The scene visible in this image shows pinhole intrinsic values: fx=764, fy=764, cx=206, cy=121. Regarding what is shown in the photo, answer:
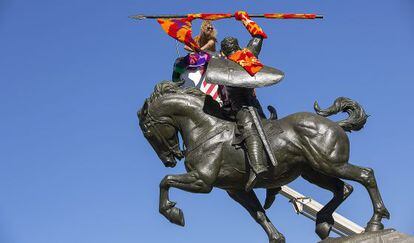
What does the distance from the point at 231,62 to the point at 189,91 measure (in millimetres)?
810

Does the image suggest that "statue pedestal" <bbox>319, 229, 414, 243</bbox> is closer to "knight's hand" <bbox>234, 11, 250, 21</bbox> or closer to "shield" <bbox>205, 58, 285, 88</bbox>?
"shield" <bbox>205, 58, 285, 88</bbox>

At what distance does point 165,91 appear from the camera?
39.7 ft

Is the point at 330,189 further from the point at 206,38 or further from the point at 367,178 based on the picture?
the point at 206,38


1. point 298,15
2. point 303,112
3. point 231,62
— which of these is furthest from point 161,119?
point 298,15

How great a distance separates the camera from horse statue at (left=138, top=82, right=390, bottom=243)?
11273mm

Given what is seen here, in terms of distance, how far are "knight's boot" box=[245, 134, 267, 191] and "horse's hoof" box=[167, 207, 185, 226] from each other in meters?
1.05

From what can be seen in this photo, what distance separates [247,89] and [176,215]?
2.29 meters

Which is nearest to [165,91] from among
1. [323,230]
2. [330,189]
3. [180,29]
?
[180,29]

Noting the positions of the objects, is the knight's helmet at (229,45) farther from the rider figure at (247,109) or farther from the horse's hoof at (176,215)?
the horse's hoof at (176,215)

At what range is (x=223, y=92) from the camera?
1227 centimetres

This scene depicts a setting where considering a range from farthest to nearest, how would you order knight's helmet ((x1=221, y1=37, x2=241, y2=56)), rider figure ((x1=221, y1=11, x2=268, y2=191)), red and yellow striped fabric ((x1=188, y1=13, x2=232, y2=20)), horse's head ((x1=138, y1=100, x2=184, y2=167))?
1. red and yellow striped fabric ((x1=188, y1=13, x2=232, y2=20))
2. knight's helmet ((x1=221, y1=37, x2=241, y2=56))
3. horse's head ((x1=138, y1=100, x2=184, y2=167))
4. rider figure ((x1=221, y1=11, x2=268, y2=191))

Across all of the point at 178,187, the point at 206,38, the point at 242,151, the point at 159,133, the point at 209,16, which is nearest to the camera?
the point at 178,187

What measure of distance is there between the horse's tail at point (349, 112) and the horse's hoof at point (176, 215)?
9.30 feet

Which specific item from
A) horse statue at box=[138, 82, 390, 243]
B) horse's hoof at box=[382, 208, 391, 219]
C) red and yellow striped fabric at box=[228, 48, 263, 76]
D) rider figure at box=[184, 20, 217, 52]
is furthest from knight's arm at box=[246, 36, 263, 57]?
horse's hoof at box=[382, 208, 391, 219]
